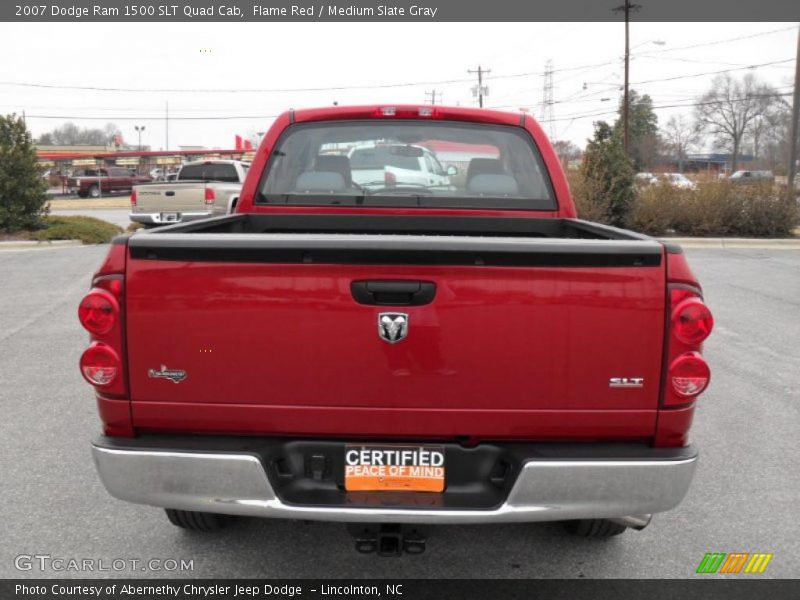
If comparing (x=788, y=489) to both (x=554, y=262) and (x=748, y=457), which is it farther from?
(x=554, y=262)

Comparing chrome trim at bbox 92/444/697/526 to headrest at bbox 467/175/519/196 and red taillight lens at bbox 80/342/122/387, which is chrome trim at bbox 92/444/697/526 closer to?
red taillight lens at bbox 80/342/122/387

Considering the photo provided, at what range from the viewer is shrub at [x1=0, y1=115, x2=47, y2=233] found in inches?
666

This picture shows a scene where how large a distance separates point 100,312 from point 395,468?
1.13 meters

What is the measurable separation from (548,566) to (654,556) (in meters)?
0.50

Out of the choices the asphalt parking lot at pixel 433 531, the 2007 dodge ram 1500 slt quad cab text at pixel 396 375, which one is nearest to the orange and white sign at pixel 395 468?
the 2007 dodge ram 1500 slt quad cab text at pixel 396 375

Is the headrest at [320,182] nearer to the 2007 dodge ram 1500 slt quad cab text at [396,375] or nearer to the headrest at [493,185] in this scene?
the headrest at [493,185]

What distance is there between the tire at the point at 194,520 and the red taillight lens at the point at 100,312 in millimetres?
1044

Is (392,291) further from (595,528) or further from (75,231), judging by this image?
(75,231)

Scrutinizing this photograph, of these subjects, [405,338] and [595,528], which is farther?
[595,528]

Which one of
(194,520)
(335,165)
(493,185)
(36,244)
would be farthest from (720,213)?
(194,520)

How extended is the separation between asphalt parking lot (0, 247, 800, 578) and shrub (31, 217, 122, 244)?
36.0ft

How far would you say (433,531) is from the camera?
3.58 metres

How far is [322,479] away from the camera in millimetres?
2623

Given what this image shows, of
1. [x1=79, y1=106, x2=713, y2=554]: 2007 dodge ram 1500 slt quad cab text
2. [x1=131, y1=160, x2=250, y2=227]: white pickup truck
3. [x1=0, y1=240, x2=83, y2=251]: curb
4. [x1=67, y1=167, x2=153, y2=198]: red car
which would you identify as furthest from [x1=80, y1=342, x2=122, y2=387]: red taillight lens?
[x1=67, y1=167, x2=153, y2=198]: red car
